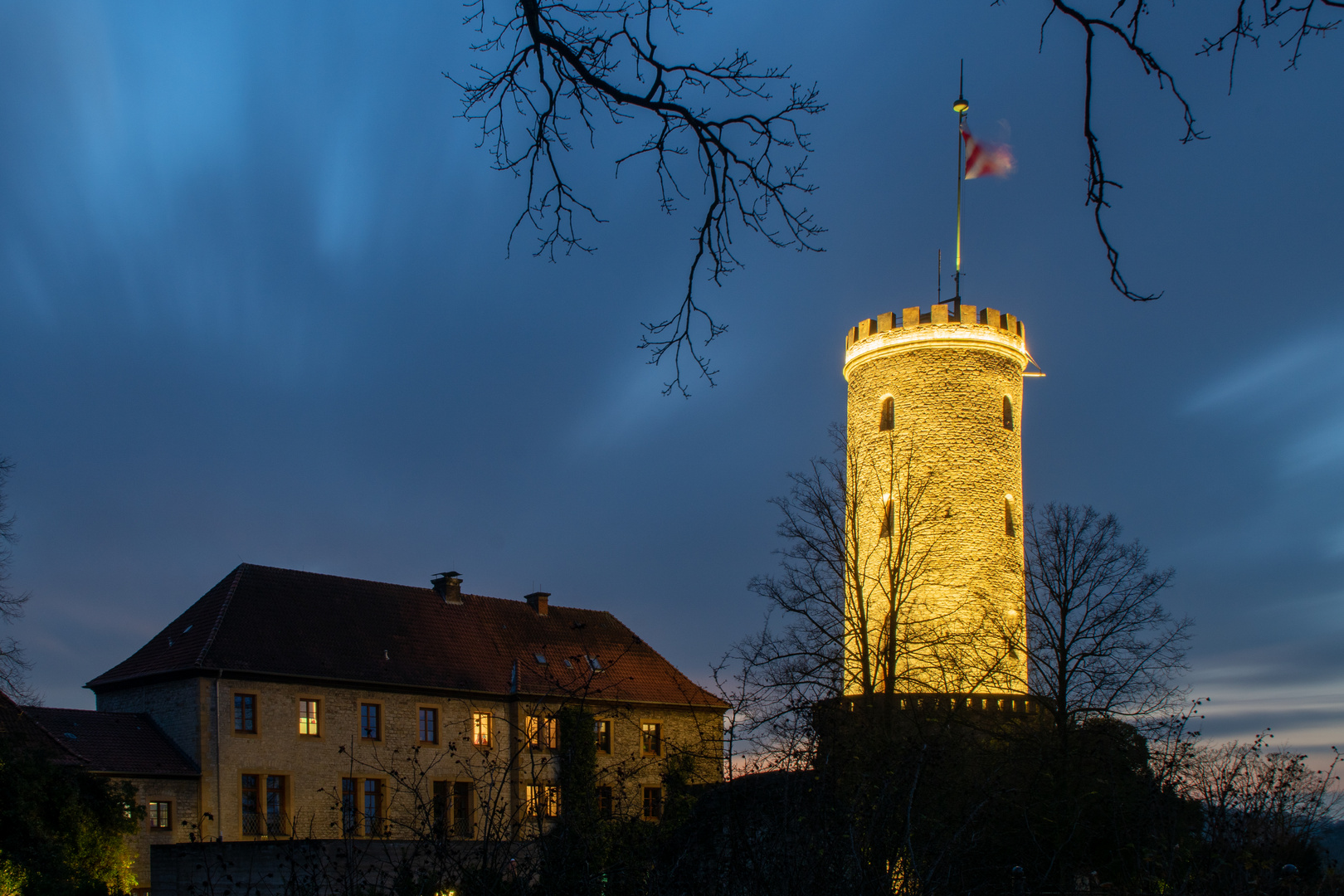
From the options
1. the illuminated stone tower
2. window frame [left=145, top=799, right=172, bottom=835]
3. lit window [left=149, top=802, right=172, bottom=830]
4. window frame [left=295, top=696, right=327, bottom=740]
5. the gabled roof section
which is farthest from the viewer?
window frame [left=295, top=696, right=327, bottom=740]

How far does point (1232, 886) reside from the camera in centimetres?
837

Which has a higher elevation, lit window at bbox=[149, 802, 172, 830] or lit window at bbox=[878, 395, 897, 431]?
lit window at bbox=[878, 395, 897, 431]

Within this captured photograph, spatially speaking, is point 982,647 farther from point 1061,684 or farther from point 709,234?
point 709,234

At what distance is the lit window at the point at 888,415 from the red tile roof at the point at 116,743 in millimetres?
17581

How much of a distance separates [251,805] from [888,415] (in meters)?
17.3

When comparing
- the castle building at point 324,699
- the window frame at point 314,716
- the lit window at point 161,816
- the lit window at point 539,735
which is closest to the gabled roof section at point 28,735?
the castle building at point 324,699

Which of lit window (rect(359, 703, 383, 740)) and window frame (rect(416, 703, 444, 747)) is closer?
lit window (rect(359, 703, 383, 740))

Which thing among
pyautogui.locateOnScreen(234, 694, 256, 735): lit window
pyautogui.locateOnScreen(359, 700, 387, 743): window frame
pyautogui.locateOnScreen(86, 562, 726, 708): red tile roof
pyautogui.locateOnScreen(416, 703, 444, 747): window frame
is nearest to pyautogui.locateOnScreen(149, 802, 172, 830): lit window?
pyautogui.locateOnScreen(234, 694, 256, 735): lit window

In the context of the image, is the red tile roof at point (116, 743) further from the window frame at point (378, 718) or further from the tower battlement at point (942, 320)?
the tower battlement at point (942, 320)

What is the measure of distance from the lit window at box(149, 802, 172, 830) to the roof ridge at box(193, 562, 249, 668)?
10.3 ft

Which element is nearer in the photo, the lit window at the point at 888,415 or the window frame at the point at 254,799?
the window frame at the point at 254,799

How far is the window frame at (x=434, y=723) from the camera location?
111 feet

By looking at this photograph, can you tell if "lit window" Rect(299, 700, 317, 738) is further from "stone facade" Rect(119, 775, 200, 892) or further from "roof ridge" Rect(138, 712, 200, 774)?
"stone facade" Rect(119, 775, 200, 892)

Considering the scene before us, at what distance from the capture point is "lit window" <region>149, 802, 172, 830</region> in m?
28.2
